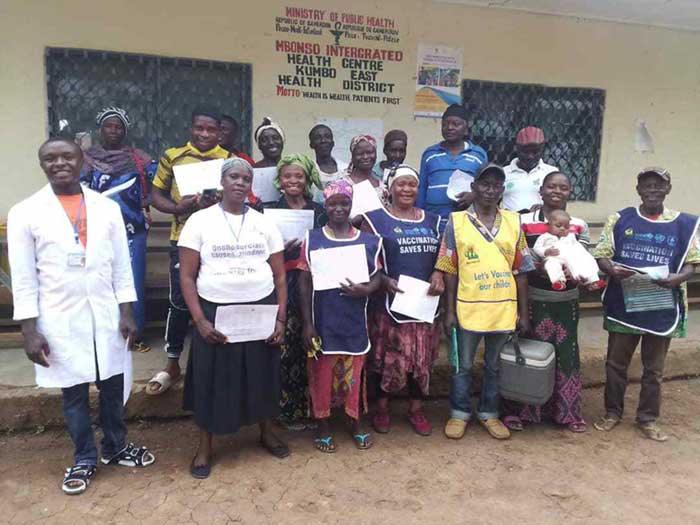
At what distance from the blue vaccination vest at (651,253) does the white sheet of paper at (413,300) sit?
127 centimetres

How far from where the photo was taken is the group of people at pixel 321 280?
9.15 feet

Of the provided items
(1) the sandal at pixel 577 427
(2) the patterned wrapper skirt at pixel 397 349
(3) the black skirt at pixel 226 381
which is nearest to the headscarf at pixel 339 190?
(3) the black skirt at pixel 226 381

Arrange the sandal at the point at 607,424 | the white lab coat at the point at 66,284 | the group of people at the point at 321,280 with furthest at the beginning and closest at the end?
the sandal at the point at 607,424
the group of people at the point at 321,280
the white lab coat at the point at 66,284

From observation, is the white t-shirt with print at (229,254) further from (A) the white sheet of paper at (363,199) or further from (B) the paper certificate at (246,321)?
(A) the white sheet of paper at (363,199)

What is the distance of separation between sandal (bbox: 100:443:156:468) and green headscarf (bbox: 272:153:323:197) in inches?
69.4

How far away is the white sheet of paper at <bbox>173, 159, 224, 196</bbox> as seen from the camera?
3.32 m

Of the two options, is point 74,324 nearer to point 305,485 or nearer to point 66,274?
point 66,274

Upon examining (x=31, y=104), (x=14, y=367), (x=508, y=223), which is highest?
(x=31, y=104)

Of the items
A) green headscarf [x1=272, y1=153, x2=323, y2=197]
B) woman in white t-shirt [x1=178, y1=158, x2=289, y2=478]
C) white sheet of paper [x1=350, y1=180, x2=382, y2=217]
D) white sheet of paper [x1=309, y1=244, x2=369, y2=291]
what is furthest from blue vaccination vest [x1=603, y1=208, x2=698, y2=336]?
woman in white t-shirt [x1=178, y1=158, x2=289, y2=478]

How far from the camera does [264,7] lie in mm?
4992

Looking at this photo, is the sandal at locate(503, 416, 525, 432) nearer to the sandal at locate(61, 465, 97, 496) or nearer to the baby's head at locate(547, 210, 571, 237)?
the baby's head at locate(547, 210, 571, 237)

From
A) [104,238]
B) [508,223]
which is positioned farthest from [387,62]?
[104,238]

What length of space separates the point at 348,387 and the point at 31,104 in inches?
138

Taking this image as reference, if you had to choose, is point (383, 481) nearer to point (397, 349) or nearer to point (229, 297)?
point (397, 349)
